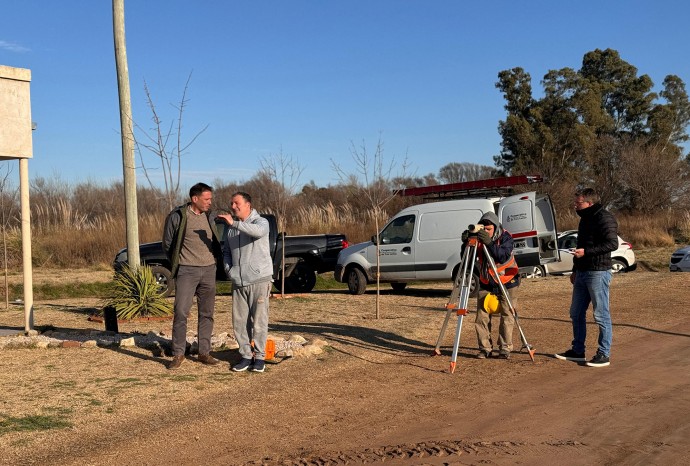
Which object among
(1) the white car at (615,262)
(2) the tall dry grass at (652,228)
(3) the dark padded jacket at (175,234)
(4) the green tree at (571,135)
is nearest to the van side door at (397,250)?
(1) the white car at (615,262)

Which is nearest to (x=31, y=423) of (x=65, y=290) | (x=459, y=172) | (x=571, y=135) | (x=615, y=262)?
(x=65, y=290)

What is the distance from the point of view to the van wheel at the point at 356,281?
17.8 metres

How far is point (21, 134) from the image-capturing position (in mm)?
11484

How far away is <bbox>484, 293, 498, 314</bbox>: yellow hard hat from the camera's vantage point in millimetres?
9273

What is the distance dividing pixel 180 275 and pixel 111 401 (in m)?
1.78

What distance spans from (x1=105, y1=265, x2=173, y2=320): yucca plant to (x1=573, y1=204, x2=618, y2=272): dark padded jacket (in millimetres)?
7456

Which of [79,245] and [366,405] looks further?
[79,245]

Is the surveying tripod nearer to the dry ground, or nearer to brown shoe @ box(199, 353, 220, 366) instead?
the dry ground

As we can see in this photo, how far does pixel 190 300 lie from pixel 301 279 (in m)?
10.2

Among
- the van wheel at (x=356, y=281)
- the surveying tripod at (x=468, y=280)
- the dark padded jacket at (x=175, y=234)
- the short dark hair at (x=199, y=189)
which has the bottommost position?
the van wheel at (x=356, y=281)

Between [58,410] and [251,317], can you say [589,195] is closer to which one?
[251,317]

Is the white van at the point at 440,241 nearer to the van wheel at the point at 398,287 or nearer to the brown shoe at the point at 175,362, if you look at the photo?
the van wheel at the point at 398,287

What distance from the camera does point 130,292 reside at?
43.5 feet

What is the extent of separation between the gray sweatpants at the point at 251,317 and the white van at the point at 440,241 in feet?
26.5
